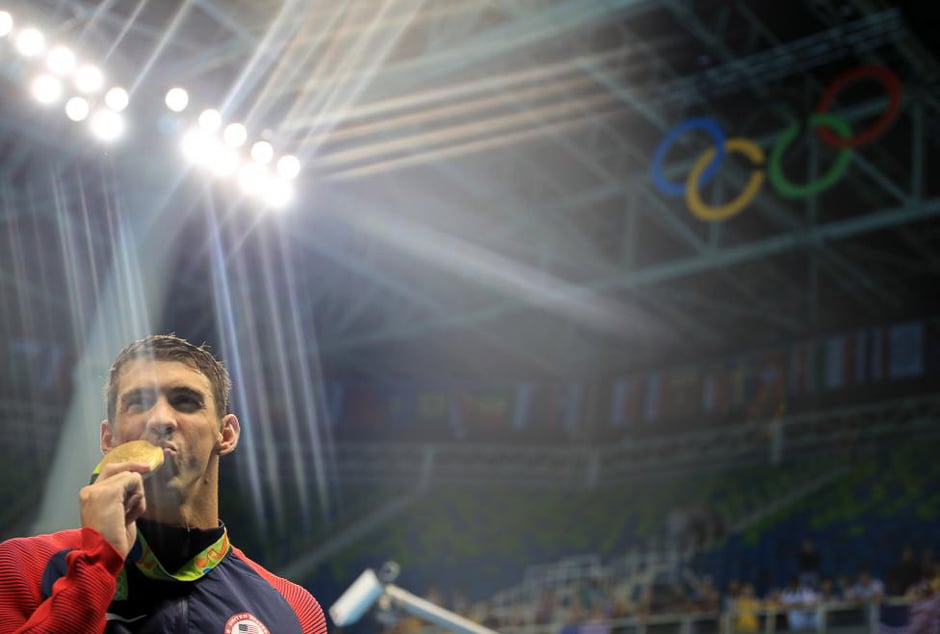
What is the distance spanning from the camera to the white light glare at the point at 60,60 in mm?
9758

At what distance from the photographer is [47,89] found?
985 centimetres

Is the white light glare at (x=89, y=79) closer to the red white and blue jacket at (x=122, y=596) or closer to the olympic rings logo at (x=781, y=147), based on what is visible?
the olympic rings logo at (x=781, y=147)

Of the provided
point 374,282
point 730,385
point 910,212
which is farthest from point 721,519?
point 374,282

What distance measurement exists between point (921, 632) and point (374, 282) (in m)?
11.2

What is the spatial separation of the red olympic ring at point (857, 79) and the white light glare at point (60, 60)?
882cm

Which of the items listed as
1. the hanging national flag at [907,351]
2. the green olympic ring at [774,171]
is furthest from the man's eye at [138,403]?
the hanging national flag at [907,351]

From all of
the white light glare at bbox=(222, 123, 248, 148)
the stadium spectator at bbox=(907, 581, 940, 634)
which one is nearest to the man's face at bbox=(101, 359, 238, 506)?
the white light glare at bbox=(222, 123, 248, 148)

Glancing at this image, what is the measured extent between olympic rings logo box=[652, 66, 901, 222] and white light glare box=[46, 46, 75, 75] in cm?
→ 760

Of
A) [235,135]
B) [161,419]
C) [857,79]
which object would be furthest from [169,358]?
[857,79]

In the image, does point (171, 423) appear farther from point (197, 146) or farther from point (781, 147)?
point (781, 147)

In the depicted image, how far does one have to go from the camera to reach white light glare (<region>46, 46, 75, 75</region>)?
9758 millimetres

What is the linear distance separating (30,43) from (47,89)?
0.43m

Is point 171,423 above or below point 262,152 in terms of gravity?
below

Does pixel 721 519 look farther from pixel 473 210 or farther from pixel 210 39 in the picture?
pixel 210 39
